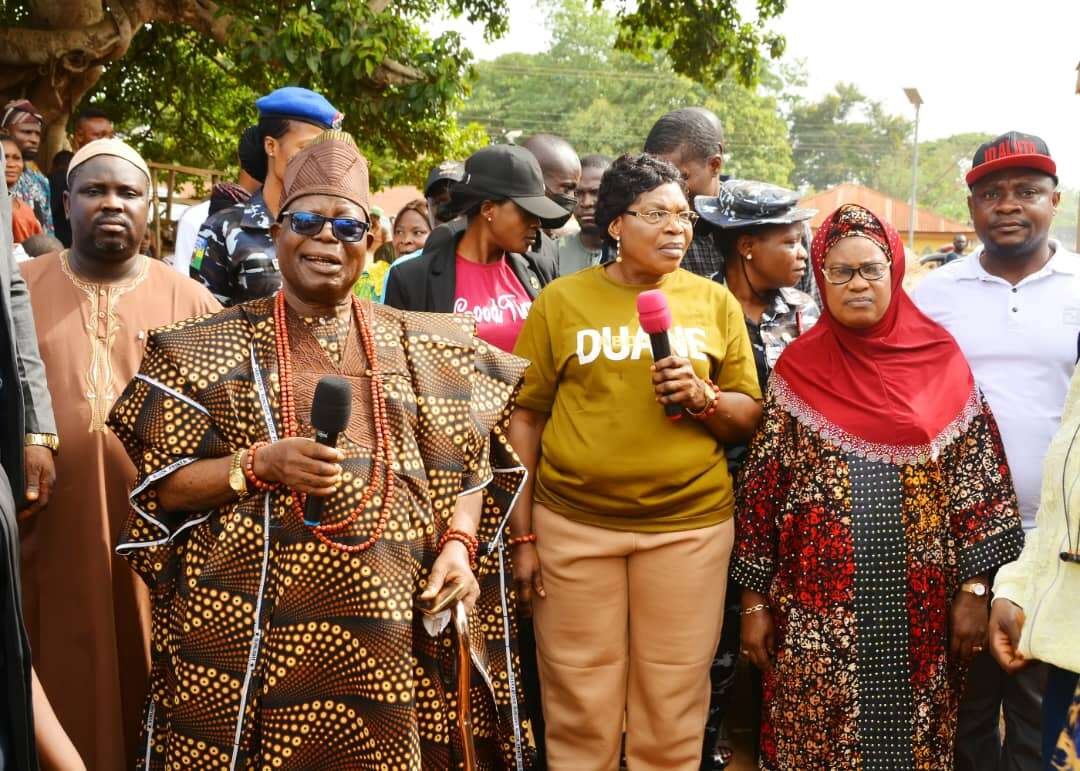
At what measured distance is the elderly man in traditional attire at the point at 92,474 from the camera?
3.65 metres

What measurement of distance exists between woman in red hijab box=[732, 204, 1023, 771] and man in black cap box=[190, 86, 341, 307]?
6.77ft

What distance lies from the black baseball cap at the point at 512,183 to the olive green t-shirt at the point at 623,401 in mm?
490

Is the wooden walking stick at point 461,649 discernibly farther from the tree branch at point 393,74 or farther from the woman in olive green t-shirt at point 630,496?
the tree branch at point 393,74

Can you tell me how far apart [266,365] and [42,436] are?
3.26 feet

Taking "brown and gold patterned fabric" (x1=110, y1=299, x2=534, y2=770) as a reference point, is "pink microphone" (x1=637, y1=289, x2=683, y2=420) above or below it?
above

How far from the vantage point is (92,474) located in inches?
144

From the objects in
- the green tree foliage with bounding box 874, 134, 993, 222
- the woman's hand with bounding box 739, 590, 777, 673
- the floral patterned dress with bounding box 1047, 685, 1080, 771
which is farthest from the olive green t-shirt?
the green tree foliage with bounding box 874, 134, 993, 222

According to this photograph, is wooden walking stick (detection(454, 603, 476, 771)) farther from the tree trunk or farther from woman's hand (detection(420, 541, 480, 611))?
the tree trunk

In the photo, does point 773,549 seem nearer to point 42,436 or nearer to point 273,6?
point 42,436

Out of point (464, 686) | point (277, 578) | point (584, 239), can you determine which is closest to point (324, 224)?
point (277, 578)

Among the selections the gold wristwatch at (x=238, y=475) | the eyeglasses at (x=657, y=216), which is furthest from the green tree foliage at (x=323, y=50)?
the gold wristwatch at (x=238, y=475)

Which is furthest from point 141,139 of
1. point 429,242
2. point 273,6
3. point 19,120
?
point 429,242

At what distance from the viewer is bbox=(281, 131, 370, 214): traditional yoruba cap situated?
2949 millimetres

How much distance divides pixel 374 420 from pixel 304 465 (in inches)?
13.5
